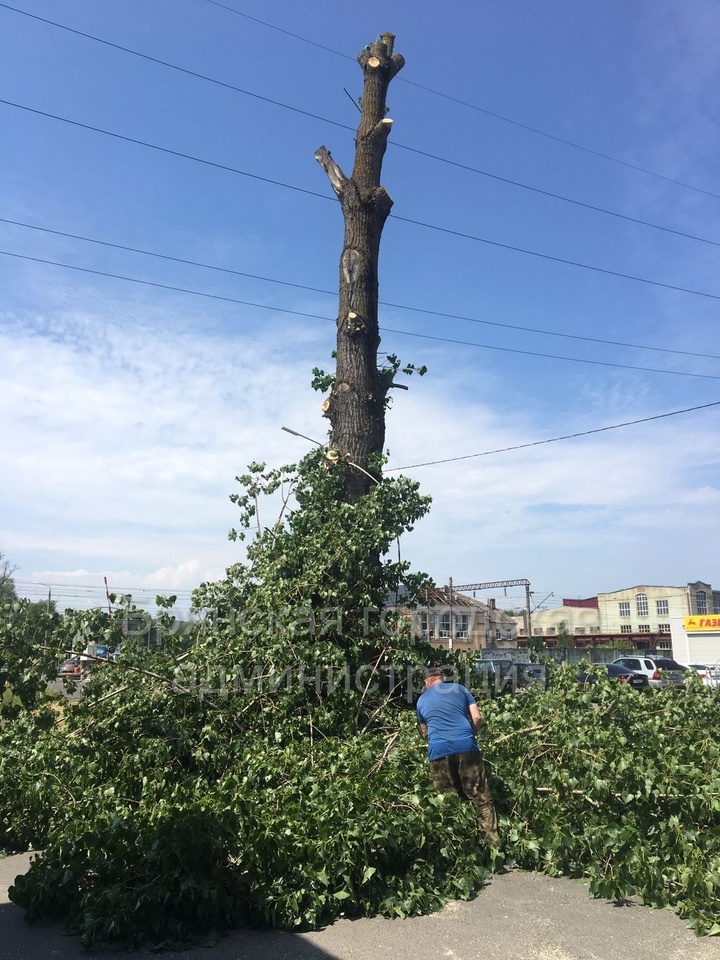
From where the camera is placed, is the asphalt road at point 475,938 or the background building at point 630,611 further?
the background building at point 630,611

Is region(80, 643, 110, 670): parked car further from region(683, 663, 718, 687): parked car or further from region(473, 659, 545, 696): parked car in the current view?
region(683, 663, 718, 687): parked car

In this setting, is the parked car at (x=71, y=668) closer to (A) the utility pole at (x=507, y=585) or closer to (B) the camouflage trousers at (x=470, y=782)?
(B) the camouflage trousers at (x=470, y=782)

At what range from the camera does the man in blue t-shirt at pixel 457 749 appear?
5.53m

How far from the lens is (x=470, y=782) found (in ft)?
18.3

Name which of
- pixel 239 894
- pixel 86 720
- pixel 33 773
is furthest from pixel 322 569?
pixel 239 894

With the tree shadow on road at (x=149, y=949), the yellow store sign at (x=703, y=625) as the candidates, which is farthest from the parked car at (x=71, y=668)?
the yellow store sign at (x=703, y=625)

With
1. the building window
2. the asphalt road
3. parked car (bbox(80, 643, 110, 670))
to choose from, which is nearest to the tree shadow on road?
the asphalt road

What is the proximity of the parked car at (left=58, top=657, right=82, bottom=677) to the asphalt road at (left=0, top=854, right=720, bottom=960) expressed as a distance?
2.50m

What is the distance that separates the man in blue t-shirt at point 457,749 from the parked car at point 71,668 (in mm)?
3247

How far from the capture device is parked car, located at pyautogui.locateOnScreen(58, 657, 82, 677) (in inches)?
270

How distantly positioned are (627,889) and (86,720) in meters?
4.52

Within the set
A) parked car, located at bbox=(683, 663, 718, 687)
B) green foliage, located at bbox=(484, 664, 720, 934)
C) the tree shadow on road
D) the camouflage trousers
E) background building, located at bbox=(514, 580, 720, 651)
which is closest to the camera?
the tree shadow on road

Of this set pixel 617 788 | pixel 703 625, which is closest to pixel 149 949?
pixel 617 788

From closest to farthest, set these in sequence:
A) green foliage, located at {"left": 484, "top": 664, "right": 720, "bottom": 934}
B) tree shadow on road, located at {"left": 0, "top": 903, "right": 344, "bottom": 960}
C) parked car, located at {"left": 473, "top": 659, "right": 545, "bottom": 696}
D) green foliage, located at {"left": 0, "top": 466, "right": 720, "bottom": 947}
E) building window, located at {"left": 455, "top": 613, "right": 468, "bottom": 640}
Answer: tree shadow on road, located at {"left": 0, "top": 903, "right": 344, "bottom": 960}, green foliage, located at {"left": 0, "top": 466, "right": 720, "bottom": 947}, green foliage, located at {"left": 484, "top": 664, "right": 720, "bottom": 934}, parked car, located at {"left": 473, "top": 659, "right": 545, "bottom": 696}, building window, located at {"left": 455, "top": 613, "right": 468, "bottom": 640}
